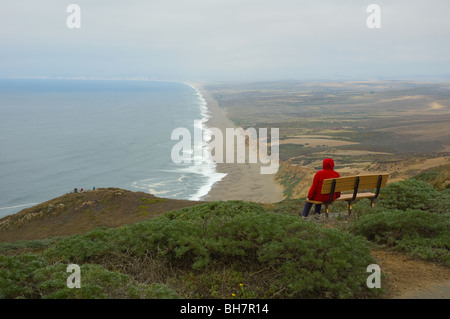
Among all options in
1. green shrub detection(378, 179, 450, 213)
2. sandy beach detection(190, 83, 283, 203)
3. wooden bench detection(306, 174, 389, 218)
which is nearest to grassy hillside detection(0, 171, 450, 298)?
wooden bench detection(306, 174, 389, 218)

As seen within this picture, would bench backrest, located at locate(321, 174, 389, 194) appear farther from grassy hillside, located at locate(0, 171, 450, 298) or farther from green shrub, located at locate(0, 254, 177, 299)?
green shrub, located at locate(0, 254, 177, 299)

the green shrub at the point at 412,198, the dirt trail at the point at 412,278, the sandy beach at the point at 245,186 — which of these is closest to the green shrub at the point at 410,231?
the dirt trail at the point at 412,278

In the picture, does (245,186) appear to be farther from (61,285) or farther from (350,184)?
(61,285)

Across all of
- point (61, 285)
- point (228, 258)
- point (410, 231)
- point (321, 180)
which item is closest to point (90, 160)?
point (321, 180)

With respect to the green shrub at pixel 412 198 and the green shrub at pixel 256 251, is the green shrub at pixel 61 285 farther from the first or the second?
the green shrub at pixel 412 198
